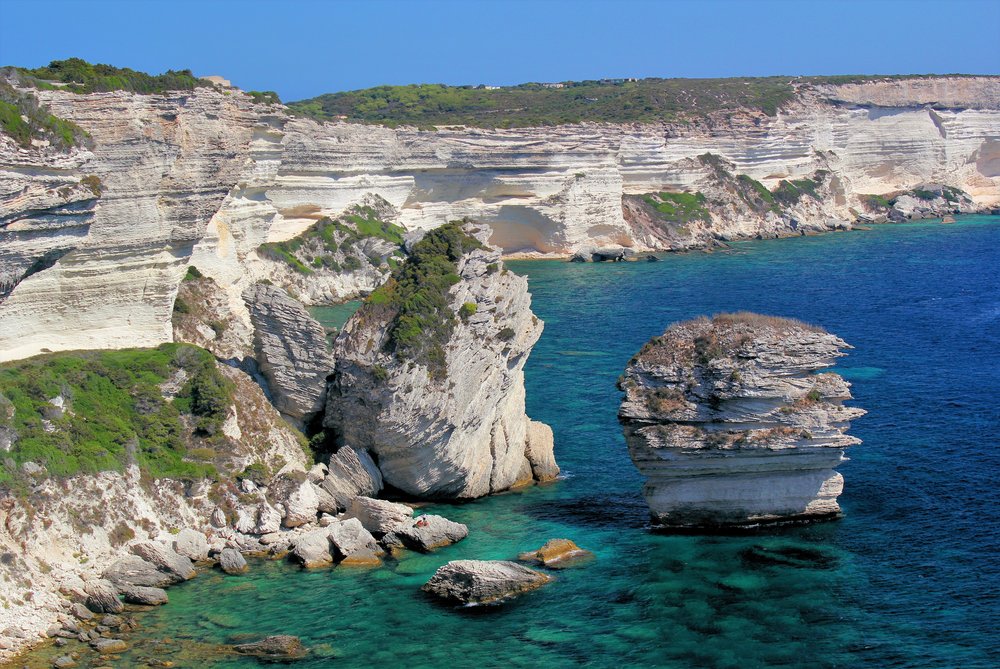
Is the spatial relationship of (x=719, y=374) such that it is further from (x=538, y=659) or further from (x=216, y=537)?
(x=216, y=537)

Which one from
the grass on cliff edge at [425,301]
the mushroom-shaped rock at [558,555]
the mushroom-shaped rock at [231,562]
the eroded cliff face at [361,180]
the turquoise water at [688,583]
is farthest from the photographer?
the grass on cliff edge at [425,301]

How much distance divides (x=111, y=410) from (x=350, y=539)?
28.0ft

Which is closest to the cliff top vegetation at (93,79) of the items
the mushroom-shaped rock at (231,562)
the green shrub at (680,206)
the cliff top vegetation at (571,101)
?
the mushroom-shaped rock at (231,562)

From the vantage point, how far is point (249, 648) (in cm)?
2370

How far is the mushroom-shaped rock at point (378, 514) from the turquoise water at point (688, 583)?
5.04 feet

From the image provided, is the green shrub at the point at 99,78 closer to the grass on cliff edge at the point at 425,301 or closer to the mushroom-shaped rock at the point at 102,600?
the grass on cliff edge at the point at 425,301

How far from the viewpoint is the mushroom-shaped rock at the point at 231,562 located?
92.8ft

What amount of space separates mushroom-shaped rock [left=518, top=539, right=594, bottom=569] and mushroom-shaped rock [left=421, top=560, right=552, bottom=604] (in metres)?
1.52

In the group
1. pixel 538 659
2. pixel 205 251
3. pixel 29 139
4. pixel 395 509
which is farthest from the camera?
pixel 205 251

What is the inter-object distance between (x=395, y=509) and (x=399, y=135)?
61540mm

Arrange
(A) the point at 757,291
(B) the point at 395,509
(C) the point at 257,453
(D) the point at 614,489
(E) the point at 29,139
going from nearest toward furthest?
(E) the point at 29,139 → (B) the point at 395,509 → (C) the point at 257,453 → (D) the point at 614,489 → (A) the point at 757,291

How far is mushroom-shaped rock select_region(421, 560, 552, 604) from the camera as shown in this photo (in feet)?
86.1

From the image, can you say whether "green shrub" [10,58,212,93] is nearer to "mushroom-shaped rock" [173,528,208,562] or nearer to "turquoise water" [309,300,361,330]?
"mushroom-shaped rock" [173,528,208,562]

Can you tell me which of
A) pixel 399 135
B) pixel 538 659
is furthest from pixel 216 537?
pixel 399 135
